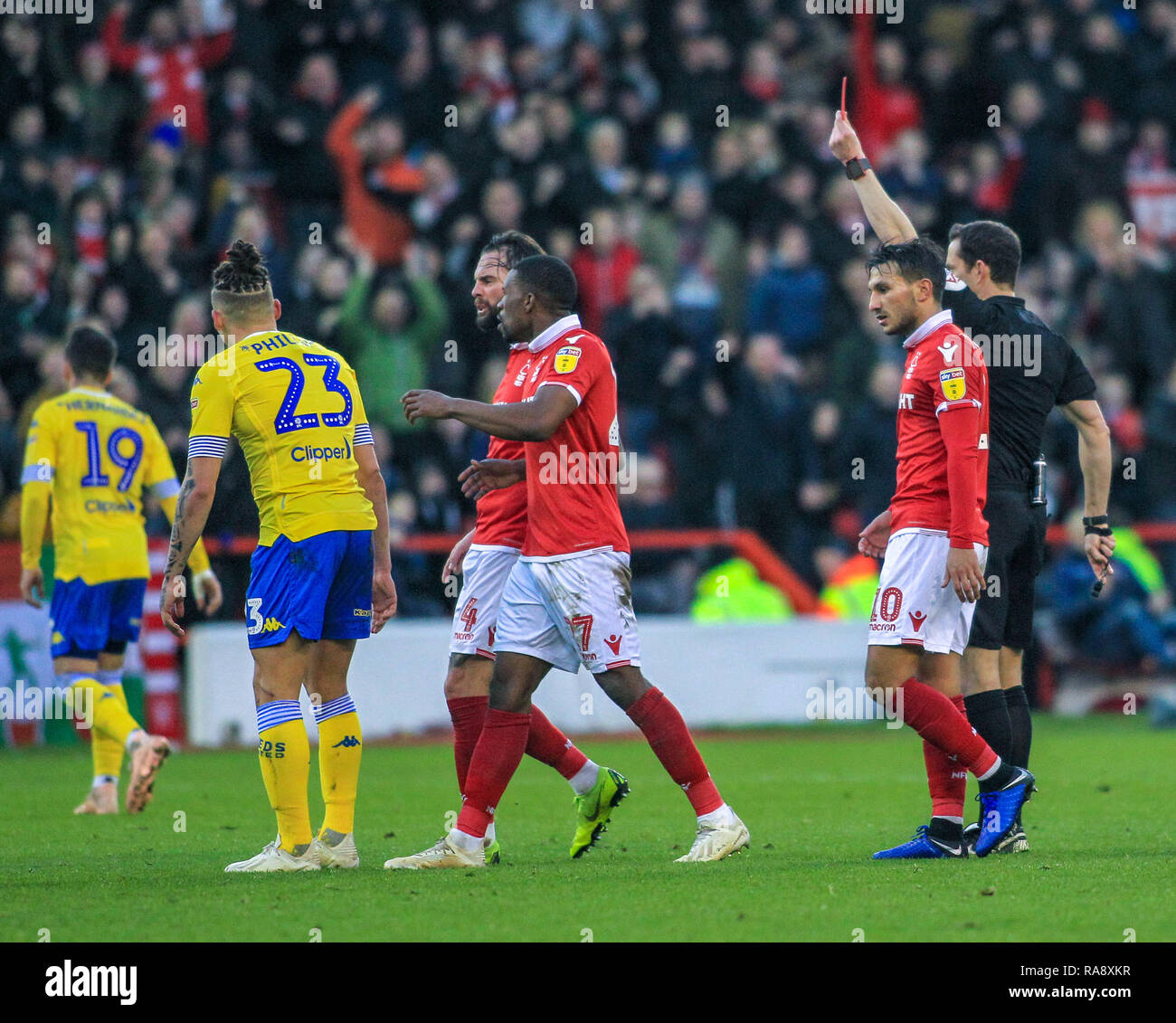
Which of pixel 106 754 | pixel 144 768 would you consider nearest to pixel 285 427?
pixel 144 768

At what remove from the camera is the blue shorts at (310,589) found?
676 cm

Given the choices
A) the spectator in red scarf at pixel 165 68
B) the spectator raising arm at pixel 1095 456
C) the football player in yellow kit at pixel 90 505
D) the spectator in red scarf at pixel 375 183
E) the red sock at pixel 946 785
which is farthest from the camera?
the spectator in red scarf at pixel 165 68

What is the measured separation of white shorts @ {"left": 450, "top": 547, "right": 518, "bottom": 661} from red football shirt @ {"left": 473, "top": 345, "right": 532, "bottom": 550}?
0.05 metres

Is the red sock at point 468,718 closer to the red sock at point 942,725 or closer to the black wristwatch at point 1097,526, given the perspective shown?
the red sock at point 942,725

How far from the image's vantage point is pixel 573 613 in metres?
6.70

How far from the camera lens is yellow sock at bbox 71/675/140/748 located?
381 inches

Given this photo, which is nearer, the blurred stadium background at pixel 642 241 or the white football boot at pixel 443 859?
the white football boot at pixel 443 859

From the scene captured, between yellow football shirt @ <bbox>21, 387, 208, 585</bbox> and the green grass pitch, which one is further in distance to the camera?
yellow football shirt @ <bbox>21, 387, 208, 585</bbox>

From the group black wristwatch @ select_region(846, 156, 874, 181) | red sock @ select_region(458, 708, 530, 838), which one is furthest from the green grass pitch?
black wristwatch @ select_region(846, 156, 874, 181)

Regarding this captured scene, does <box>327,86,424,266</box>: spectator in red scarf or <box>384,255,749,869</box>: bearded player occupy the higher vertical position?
<box>327,86,424,266</box>: spectator in red scarf

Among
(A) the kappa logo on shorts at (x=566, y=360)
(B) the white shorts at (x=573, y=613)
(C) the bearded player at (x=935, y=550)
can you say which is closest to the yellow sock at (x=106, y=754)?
(B) the white shorts at (x=573, y=613)

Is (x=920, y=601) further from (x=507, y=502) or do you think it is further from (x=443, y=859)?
(x=443, y=859)

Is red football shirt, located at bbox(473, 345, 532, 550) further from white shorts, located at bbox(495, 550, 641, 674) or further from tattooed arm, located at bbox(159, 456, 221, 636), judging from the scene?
tattooed arm, located at bbox(159, 456, 221, 636)

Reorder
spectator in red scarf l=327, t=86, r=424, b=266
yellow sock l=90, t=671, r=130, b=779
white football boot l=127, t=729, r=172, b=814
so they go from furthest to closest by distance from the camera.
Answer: spectator in red scarf l=327, t=86, r=424, b=266, yellow sock l=90, t=671, r=130, b=779, white football boot l=127, t=729, r=172, b=814
